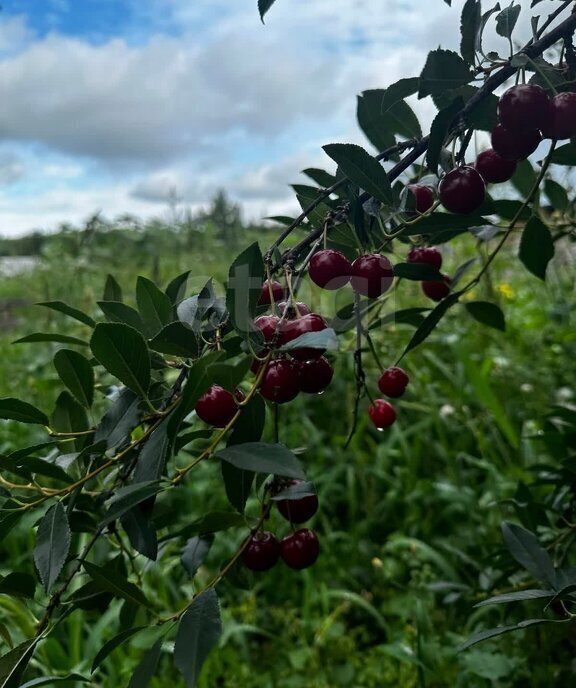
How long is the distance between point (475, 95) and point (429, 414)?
1962 mm

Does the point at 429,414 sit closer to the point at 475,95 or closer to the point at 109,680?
the point at 109,680

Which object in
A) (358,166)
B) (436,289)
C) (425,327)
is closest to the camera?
(358,166)

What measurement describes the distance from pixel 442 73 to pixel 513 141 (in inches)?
3.5

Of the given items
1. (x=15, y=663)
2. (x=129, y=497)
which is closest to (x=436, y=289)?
(x=129, y=497)

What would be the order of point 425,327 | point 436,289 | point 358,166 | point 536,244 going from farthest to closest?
point 436,289
point 536,244
point 425,327
point 358,166

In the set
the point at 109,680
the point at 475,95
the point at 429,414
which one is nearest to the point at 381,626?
the point at 109,680

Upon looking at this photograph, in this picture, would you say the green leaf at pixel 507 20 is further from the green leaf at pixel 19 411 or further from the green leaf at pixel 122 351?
the green leaf at pixel 19 411

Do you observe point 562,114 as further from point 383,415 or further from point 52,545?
point 52,545

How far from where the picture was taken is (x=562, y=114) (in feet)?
2.04

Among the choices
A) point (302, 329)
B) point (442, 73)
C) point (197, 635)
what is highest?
point (442, 73)

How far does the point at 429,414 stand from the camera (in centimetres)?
251

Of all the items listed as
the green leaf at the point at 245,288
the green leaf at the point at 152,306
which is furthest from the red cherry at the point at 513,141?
the green leaf at the point at 152,306

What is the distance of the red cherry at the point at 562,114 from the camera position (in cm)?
62

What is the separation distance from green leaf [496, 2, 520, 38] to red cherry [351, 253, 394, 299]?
0.25 metres
